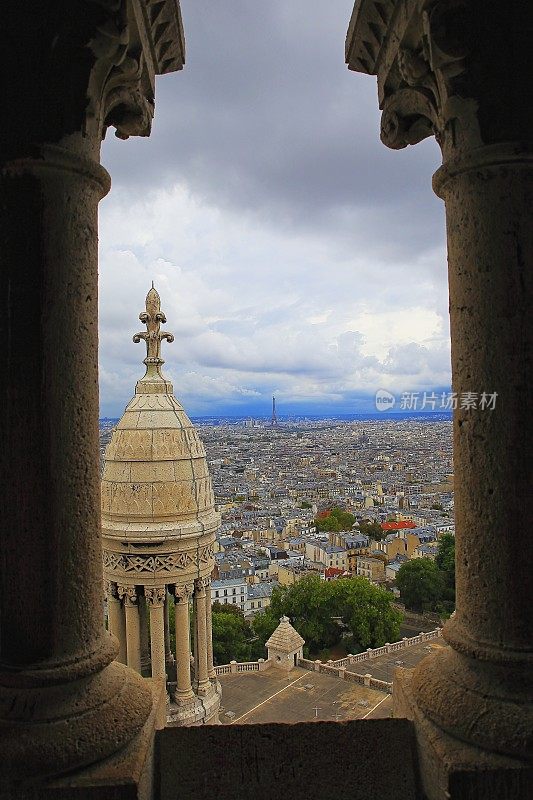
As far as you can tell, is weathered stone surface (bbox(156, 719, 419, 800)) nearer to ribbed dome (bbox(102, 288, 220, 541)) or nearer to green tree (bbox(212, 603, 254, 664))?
ribbed dome (bbox(102, 288, 220, 541))

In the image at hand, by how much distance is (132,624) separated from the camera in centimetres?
650

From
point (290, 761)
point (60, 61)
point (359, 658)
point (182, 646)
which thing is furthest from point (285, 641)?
point (60, 61)

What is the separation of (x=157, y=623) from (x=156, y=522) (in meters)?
0.98

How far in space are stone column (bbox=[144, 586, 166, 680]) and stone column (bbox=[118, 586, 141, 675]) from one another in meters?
0.14

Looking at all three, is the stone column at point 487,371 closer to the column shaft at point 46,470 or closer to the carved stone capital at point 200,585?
the column shaft at point 46,470

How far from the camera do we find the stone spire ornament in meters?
6.61

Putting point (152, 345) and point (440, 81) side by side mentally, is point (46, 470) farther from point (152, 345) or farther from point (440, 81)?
point (152, 345)

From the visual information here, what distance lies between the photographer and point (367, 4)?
8.34 feet

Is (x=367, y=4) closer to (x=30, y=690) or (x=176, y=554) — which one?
(x=30, y=690)

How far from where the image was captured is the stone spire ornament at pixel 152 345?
6.61 m

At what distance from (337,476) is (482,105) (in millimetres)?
97122

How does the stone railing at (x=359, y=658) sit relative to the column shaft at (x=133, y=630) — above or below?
below

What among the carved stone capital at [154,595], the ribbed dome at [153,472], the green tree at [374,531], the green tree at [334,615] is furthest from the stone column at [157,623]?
the green tree at [374,531]

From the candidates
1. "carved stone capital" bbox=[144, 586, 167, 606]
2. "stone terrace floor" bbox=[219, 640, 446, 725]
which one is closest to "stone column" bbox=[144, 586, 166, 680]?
"carved stone capital" bbox=[144, 586, 167, 606]
